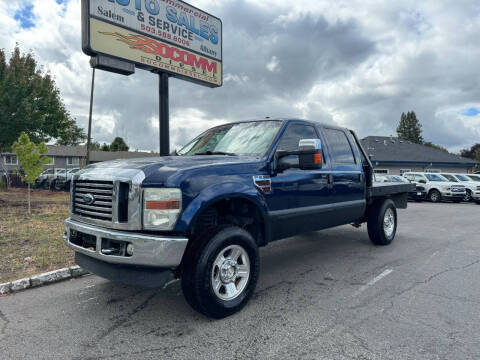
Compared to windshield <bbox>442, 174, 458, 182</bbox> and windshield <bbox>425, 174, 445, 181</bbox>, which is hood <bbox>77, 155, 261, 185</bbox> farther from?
windshield <bbox>442, 174, 458, 182</bbox>

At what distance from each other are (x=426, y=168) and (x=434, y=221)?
2890cm

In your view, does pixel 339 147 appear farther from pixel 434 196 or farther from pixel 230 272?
pixel 434 196

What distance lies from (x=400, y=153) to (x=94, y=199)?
38097 mm

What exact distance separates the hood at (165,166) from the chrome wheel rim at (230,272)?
83 centimetres

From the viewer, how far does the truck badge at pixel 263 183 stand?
3.86 meters

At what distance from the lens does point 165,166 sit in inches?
133

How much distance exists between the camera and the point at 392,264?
212 inches

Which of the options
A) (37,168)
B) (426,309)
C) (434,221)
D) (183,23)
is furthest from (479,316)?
(37,168)

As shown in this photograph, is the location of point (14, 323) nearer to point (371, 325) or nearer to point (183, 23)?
point (371, 325)

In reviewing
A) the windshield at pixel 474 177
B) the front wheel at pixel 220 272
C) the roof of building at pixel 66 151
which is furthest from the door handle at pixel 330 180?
the roof of building at pixel 66 151

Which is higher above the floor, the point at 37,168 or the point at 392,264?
the point at 37,168

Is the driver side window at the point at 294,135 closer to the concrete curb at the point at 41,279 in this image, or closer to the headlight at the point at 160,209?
the headlight at the point at 160,209

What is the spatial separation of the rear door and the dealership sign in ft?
18.5

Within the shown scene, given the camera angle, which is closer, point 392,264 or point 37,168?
point 392,264
